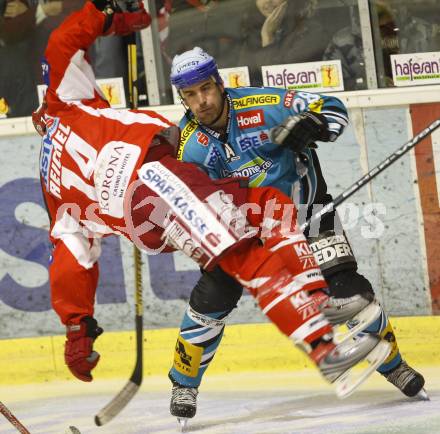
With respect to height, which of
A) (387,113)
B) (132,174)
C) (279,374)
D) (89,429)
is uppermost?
(132,174)

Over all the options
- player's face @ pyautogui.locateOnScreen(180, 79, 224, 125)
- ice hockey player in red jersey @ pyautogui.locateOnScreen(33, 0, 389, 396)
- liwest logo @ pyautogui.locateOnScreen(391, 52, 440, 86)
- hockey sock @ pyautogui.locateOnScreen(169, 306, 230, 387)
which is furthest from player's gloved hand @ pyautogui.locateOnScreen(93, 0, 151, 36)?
liwest logo @ pyautogui.locateOnScreen(391, 52, 440, 86)

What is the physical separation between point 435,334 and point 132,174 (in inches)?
75.8

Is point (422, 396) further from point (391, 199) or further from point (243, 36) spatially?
point (243, 36)

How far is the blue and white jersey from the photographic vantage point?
158 inches

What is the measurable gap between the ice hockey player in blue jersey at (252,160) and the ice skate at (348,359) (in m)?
0.28

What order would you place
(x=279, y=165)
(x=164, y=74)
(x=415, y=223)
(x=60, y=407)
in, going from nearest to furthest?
(x=279, y=165)
(x=60, y=407)
(x=415, y=223)
(x=164, y=74)

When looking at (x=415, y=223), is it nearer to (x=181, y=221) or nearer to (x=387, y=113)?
(x=387, y=113)

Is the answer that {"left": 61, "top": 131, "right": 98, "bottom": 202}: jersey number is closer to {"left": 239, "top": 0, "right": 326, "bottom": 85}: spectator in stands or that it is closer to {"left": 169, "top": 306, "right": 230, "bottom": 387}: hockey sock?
{"left": 169, "top": 306, "right": 230, "bottom": 387}: hockey sock

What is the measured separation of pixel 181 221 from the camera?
11.6ft

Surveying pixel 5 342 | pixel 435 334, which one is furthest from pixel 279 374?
pixel 5 342

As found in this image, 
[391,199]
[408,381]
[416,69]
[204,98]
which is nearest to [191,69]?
[204,98]

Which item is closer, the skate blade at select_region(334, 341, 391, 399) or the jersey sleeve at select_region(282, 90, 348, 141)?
the skate blade at select_region(334, 341, 391, 399)

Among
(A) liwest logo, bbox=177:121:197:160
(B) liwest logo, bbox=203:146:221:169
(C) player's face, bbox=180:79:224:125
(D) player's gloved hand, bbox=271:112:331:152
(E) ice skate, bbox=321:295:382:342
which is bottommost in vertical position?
(E) ice skate, bbox=321:295:382:342

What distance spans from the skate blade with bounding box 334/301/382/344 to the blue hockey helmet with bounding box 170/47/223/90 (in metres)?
0.93
